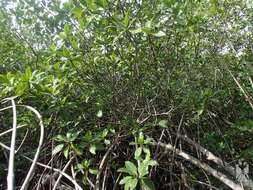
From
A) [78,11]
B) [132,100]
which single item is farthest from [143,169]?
[78,11]

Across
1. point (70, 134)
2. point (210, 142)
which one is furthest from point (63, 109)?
point (210, 142)

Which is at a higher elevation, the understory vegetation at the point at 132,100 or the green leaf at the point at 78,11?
the green leaf at the point at 78,11

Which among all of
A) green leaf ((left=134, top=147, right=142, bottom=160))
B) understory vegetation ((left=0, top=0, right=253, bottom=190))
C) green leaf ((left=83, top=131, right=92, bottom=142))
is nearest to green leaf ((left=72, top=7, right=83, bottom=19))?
understory vegetation ((left=0, top=0, right=253, bottom=190))

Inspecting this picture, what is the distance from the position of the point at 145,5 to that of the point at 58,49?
523mm

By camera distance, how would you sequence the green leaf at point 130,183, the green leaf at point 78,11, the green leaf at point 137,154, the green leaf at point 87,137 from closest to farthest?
the green leaf at point 130,183, the green leaf at point 137,154, the green leaf at point 87,137, the green leaf at point 78,11

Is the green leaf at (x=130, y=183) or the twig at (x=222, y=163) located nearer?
the green leaf at (x=130, y=183)

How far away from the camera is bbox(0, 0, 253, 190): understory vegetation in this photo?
6.22 ft

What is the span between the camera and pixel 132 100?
87.0 inches

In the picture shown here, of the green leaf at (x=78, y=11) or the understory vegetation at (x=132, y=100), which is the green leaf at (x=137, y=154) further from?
the green leaf at (x=78, y=11)

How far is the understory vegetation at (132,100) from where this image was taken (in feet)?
6.22

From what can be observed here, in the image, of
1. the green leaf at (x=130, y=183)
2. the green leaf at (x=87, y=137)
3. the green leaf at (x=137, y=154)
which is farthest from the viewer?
the green leaf at (x=87, y=137)

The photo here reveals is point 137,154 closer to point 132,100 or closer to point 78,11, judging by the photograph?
point 132,100

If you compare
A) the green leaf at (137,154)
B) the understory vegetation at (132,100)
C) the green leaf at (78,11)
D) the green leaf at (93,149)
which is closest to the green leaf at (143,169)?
the understory vegetation at (132,100)

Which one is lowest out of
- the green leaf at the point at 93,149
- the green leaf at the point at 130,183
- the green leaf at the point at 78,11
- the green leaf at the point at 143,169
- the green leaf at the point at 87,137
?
the green leaf at the point at 130,183
